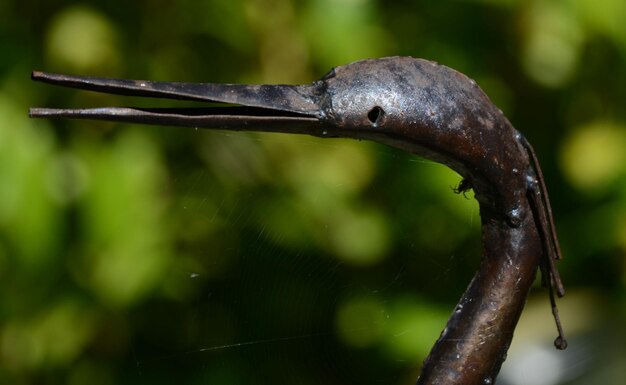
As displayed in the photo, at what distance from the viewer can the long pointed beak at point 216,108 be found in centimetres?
73

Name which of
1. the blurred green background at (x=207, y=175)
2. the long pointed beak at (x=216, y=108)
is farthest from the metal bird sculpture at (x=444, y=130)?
the blurred green background at (x=207, y=175)

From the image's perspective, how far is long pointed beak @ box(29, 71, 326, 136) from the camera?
0.73 meters

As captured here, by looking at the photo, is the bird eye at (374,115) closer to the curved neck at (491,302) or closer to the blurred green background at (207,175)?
the curved neck at (491,302)

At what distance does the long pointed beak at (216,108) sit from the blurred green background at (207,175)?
1.81 feet

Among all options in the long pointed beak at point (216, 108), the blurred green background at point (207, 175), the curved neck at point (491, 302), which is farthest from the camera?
the blurred green background at point (207, 175)

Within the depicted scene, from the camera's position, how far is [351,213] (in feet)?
5.16

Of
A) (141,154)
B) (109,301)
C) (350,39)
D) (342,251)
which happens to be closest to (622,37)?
(350,39)

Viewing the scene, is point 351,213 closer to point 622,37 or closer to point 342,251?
point 342,251

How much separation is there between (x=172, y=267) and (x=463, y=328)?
74cm

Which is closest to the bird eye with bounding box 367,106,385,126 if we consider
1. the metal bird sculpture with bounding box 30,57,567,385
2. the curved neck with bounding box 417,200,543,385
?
the metal bird sculpture with bounding box 30,57,567,385

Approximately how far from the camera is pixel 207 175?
1449mm

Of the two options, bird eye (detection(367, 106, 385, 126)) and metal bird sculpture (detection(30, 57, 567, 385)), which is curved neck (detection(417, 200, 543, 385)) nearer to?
metal bird sculpture (detection(30, 57, 567, 385))

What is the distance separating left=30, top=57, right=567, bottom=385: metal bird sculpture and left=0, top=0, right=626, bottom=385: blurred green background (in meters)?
0.46

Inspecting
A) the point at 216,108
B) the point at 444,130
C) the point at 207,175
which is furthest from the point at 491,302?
the point at 207,175
